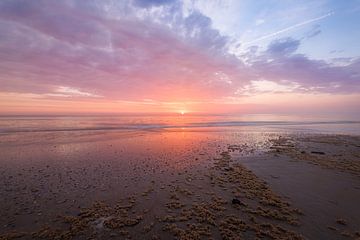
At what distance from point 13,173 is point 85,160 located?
197 inches

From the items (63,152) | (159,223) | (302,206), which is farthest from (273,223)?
(63,152)

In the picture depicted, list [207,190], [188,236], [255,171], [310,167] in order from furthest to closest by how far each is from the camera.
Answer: [310,167]
[255,171]
[207,190]
[188,236]

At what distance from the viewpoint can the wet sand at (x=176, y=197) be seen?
808cm

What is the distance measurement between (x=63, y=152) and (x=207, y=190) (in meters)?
15.7

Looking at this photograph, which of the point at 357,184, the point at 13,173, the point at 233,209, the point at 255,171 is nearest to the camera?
the point at 233,209

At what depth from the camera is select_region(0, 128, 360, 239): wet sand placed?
26.5ft

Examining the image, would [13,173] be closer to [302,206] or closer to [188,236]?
[188,236]

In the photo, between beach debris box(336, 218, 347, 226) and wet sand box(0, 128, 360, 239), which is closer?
wet sand box(0, 128, 360, 239)

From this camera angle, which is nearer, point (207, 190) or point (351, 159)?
point (207, 190)

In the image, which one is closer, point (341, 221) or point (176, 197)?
point (341, 221)

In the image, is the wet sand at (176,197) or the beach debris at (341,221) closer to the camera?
the wet sand at (176,197)

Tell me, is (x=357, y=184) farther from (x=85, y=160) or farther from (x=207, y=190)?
(x=85, y=160)

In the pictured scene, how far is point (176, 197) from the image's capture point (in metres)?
11.1

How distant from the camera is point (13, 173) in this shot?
46.8 feet
